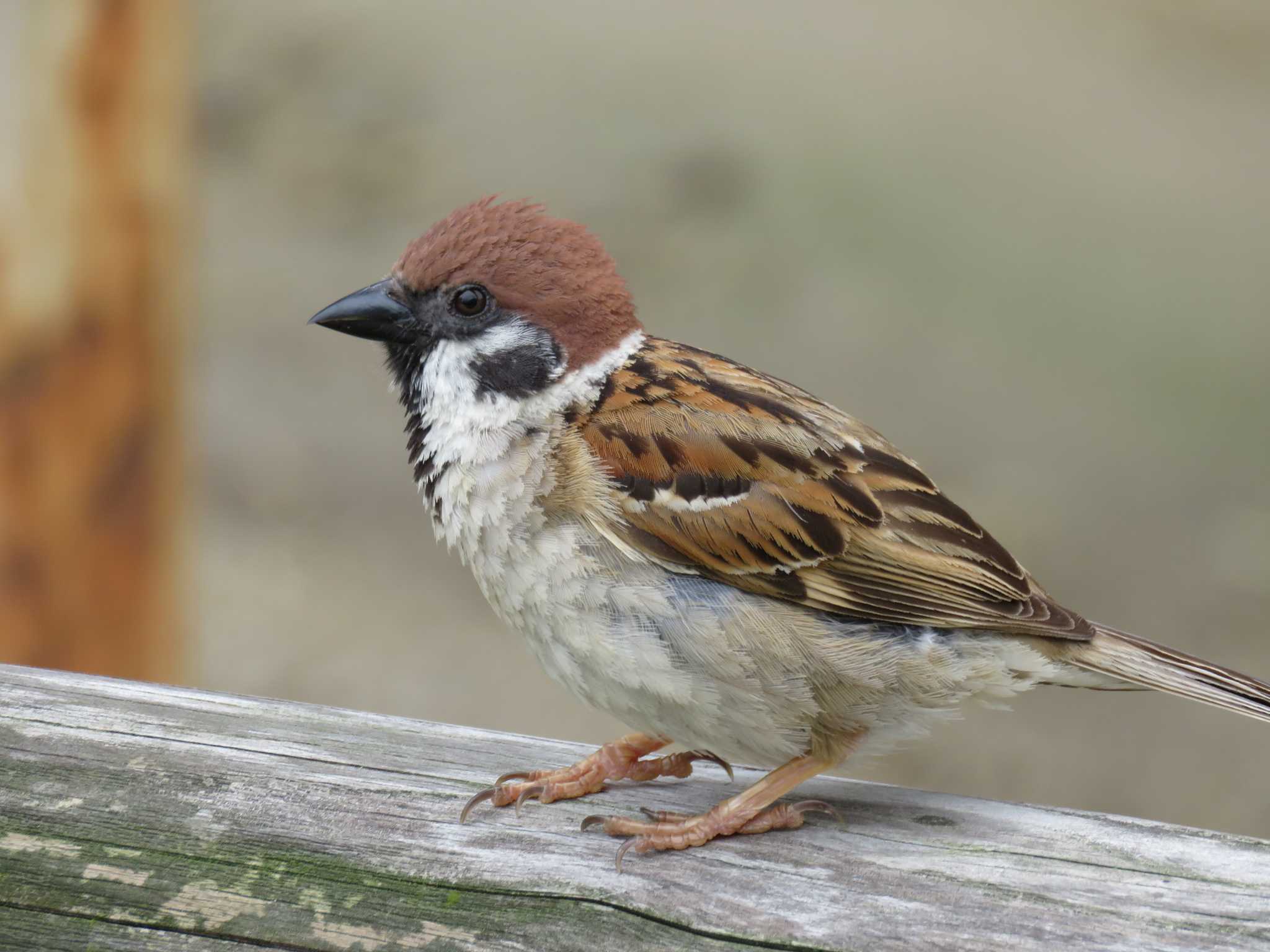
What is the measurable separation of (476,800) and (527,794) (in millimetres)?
145

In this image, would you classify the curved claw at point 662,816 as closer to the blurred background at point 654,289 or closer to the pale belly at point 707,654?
the pale belly at point 707,654

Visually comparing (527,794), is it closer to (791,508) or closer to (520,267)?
(791,508)

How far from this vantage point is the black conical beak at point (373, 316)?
271cm

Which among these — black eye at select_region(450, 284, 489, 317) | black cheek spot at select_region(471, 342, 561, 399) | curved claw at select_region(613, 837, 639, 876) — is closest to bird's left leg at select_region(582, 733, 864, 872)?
curved claw at select_region(613, 837, 639, 876)

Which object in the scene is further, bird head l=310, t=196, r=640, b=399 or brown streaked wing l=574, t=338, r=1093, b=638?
bird head l=310, t=196, r=640, b=399

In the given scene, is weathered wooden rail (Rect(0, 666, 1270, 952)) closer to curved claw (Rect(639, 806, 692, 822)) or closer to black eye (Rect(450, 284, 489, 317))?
curved claw (Rect(639, 806, 692, 822))

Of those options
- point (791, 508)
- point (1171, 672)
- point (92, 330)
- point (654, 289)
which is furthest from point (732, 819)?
point (654, 289)

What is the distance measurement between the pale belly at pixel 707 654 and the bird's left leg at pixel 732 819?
0.15 ft

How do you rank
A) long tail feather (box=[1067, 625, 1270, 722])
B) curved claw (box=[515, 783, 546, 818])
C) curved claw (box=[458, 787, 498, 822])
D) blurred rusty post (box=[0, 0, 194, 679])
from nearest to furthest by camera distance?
curved claw (box=[458, 787, 498, 822]) < curved claw (box=[515, 783, 546, 818]) < long tail feather (box=[1067, 625, 1270, 722]) < blurred rusty post (box=[0, 0, 194, 679])

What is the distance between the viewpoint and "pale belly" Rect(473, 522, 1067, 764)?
2441 millimetres

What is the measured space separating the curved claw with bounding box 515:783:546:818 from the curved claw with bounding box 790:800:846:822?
1.30 feet

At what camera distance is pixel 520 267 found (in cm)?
271

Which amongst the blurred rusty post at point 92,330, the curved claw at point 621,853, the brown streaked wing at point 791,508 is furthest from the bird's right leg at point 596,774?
the blurred rusty post at point 92,330

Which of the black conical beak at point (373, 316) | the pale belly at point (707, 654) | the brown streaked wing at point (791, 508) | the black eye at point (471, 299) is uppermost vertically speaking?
the black eye at point (471, 299)
